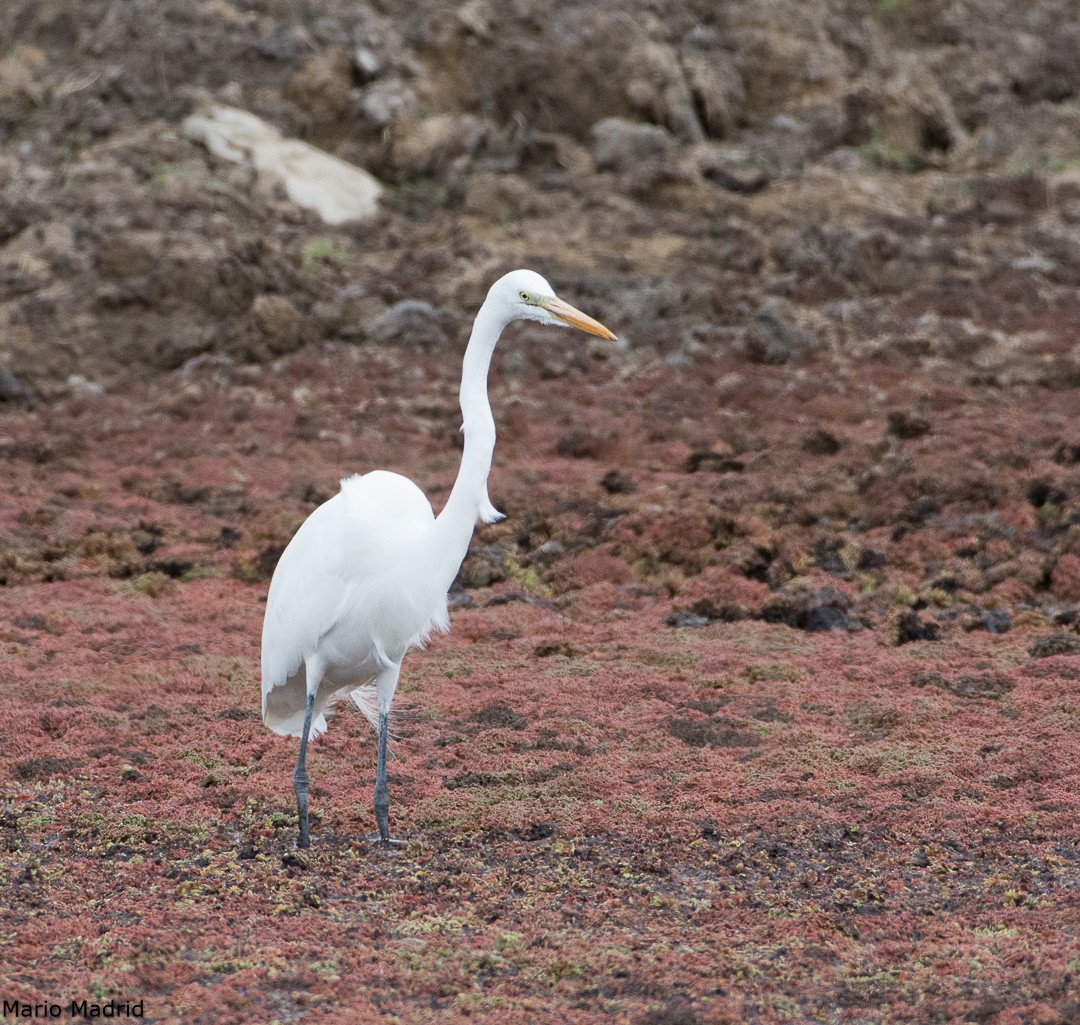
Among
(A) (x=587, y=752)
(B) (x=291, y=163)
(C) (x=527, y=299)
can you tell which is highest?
(C) (x=527, y=299)

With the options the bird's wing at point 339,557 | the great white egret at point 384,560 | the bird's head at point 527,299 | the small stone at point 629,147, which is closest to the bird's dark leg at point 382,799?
the great white egret at point 384,560

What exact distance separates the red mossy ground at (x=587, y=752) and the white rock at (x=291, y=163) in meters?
8.33

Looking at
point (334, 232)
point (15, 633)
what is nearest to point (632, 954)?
point (15, 633)

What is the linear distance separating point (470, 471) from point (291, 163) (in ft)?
62.0

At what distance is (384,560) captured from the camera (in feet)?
20.6

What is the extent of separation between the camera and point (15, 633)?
10.2m

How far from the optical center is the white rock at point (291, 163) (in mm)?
23391

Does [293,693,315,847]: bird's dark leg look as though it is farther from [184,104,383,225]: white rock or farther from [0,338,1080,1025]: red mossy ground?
[184,104,383,225]: white rock

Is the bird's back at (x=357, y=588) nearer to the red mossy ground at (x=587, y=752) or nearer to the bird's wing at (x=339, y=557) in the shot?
the bird's wing at (x=339, y=557)

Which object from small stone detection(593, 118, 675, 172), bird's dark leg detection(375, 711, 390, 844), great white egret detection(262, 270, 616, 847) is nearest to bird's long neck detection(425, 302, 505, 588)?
great white egret detection(262, 270, 616, 847)

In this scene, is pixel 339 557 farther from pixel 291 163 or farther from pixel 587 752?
pixel 291 163

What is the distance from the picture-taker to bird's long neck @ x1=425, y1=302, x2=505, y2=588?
20.1 feet

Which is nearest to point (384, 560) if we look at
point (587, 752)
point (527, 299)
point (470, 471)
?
point (470, 471)

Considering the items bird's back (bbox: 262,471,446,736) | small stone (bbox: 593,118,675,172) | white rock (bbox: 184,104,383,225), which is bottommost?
white rock (bbox: 184,104,383,225)
